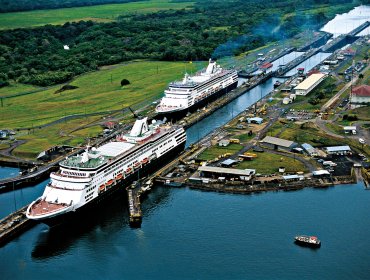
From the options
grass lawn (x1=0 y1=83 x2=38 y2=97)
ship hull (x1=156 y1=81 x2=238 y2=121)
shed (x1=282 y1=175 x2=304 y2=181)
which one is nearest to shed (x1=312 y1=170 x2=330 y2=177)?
shed (x1=282 y1=175 x2=304 y2=181)

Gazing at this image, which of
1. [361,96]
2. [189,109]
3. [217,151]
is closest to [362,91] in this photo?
[361,96]

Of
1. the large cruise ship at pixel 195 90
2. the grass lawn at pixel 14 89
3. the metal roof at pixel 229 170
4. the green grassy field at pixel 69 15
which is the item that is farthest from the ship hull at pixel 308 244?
the green grassy field at pixel 69 15

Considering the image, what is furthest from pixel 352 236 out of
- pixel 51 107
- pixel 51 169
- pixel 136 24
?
pixel 136 24

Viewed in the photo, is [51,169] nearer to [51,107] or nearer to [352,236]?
[51,107]

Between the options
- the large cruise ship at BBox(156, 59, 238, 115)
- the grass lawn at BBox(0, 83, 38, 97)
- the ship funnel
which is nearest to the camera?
the ship funnel

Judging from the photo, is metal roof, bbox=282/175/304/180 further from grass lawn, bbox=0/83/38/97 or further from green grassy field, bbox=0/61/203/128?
grass lawn, bbox=0/83/38/97
